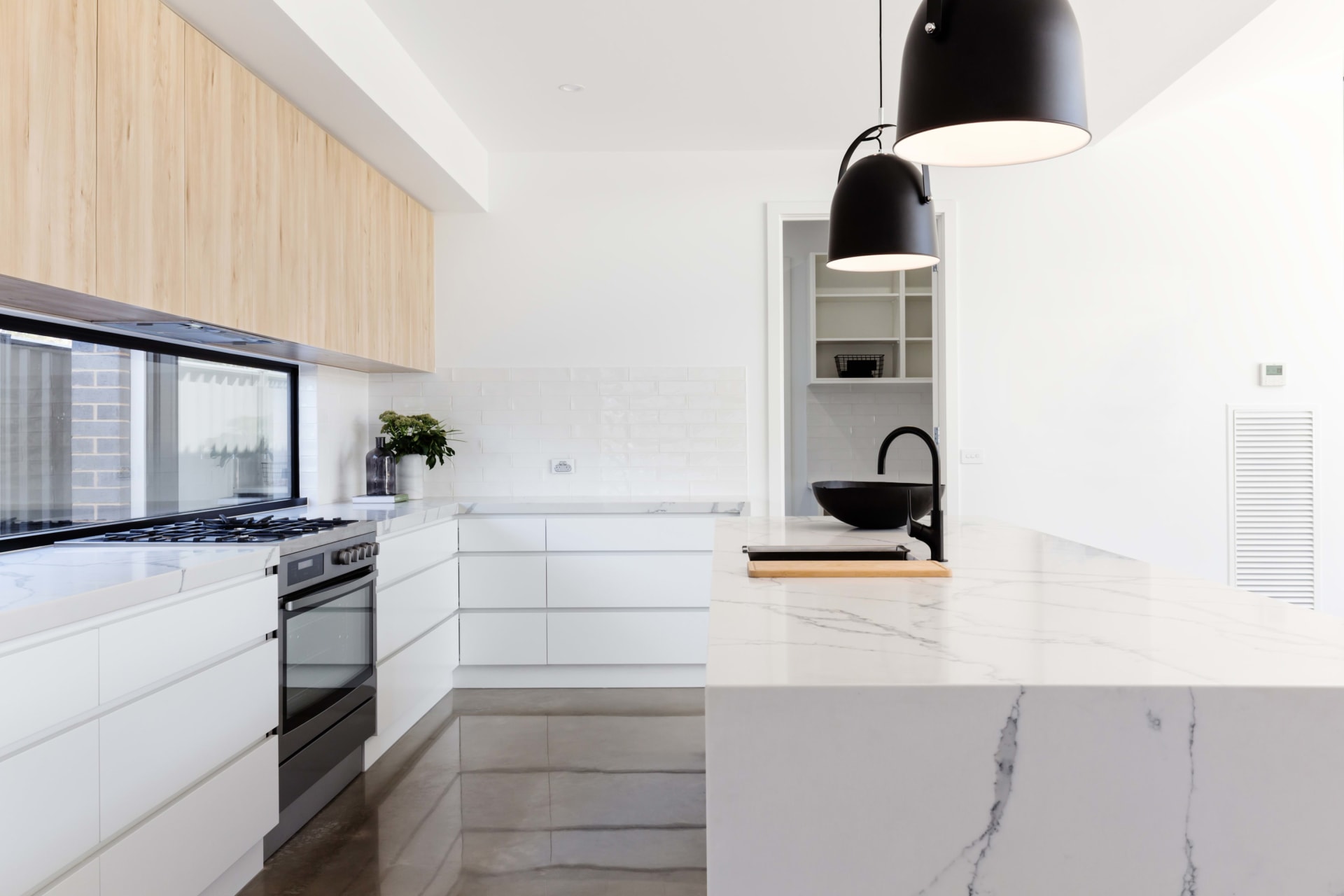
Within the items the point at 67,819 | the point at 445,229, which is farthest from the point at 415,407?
the point at 67,819

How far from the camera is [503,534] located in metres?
4.06

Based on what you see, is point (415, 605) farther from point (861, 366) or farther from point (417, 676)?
point (861, 366)

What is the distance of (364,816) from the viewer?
2.71m

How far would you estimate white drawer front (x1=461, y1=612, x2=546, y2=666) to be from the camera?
4.07 m

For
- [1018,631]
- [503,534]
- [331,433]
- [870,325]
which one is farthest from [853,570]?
[870,325]

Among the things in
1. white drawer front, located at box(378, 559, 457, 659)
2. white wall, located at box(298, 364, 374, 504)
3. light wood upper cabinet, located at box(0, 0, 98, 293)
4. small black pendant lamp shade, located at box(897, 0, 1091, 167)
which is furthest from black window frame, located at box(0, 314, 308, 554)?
small black pendant lamp shade, located at box(897, 0, 1091, 167)

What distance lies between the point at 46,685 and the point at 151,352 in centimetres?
170

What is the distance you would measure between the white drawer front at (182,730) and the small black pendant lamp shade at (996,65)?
6.14 ft

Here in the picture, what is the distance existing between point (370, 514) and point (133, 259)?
156cm

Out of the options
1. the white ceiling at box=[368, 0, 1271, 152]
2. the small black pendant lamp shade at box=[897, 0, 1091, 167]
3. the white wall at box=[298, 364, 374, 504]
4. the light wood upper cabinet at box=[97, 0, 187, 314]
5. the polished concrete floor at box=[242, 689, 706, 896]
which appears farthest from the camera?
the white wall at box=[298, 364, 374, 504]

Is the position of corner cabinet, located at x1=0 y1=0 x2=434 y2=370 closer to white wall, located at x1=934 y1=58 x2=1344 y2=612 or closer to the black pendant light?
the black pendant light

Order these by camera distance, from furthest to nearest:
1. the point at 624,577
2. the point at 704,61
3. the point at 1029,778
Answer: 1. the point at 624,577
2. the point at 704,61
3. the point at 1029,778

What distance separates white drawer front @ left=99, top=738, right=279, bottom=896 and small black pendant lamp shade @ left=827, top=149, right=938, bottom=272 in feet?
6.44

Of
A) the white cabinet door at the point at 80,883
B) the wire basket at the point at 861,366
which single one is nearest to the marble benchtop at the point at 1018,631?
the white cabinet door at the point at 80,883
